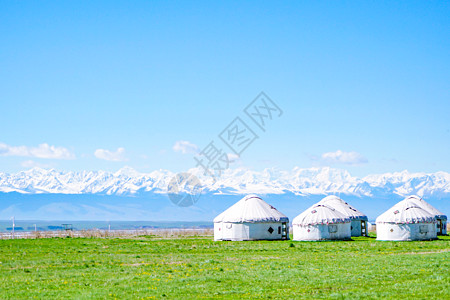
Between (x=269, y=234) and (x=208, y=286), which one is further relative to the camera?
(x=269, y=234)

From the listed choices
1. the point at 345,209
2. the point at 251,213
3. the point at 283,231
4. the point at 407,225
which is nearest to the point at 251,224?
the point at 251,213

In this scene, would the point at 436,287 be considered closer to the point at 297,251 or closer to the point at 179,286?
the point at 179,286

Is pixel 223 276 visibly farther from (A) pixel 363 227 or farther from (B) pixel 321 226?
(A) pixel 363 227

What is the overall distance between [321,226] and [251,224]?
224 inches

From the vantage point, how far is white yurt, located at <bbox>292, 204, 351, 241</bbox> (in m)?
48.8

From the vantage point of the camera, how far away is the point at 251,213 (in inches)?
1980

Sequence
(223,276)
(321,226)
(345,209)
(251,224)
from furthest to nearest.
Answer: (345,209)
(251,224)
(321,226)
(223,276)

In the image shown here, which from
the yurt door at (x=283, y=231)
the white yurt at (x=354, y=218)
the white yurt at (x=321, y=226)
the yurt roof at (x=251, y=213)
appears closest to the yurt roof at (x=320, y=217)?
the white yurt at (x=321, y=226)

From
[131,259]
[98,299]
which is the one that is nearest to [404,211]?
[131,259]

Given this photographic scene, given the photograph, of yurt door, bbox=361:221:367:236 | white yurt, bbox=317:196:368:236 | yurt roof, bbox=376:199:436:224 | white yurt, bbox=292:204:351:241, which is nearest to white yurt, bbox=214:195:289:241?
white yurt, bbox=292:204:351:241

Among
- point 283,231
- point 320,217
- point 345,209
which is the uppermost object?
point 345,209

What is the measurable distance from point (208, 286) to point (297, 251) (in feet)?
53.6

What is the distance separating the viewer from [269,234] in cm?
5022

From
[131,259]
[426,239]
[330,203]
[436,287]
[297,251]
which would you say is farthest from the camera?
[330,203]
